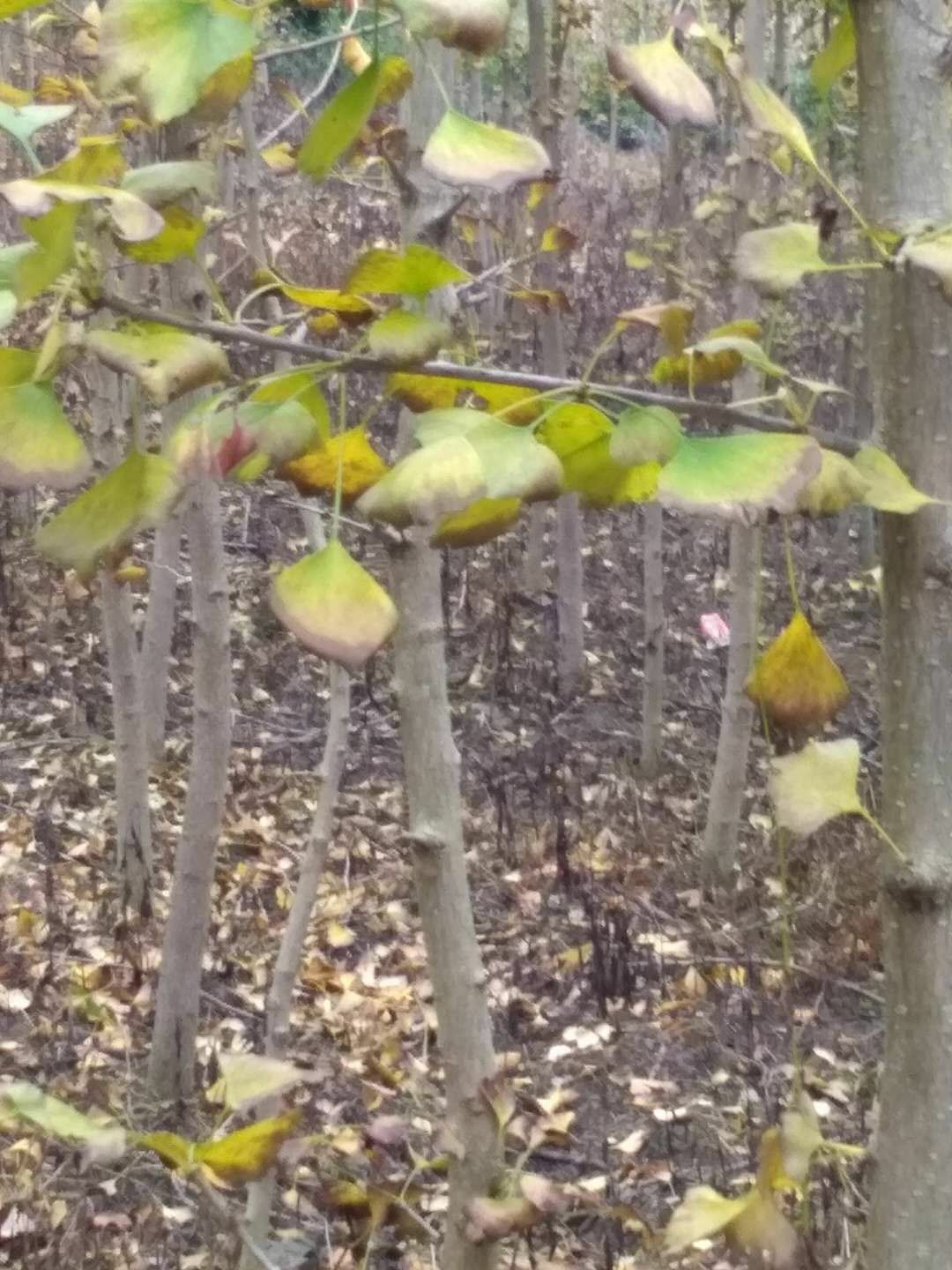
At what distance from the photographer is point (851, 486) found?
61 cm

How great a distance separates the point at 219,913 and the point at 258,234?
1804mm

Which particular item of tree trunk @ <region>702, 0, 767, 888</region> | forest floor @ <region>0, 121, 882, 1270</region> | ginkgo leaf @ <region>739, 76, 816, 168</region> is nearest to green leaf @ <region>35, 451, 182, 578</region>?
ginkgo leaf @ <region>739, 76, 816, 168</region>

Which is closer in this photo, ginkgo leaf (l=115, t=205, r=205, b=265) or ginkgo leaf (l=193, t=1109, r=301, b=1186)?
ginkgo leaf (l=115, t=205, r=205, b=265)

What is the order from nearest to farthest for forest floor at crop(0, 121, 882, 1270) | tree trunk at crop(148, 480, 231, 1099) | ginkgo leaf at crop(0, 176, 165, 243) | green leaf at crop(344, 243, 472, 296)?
ginkgo leaf at crop(0, 176, 165, 243), green leaf at crop(344, 243, 472, 296), forest floor at crop(0, 121, 882, 1270), tree trunk at crop(148, 480, 231, 1099)

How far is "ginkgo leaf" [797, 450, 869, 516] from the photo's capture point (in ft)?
1.96

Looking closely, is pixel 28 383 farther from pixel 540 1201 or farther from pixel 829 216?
pixel 540 1201

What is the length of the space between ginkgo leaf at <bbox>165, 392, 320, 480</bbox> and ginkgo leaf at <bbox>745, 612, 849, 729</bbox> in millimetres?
276

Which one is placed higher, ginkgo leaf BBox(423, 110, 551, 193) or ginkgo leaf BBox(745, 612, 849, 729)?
ginkgo leaf BBox(423, 110, 551, 193)

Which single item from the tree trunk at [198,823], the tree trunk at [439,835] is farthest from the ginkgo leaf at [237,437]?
the tree trunk at [198,823]

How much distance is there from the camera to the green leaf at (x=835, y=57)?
835mm

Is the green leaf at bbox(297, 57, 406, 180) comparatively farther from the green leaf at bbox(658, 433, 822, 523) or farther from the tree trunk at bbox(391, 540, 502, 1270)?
the tree trunk at bbox(391, 540, 502, 1270)

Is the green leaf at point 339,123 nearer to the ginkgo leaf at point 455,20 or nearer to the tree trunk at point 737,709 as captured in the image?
the ginkgo leaf at point 455,20

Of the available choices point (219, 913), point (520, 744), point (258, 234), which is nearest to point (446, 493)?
point (258, 234)

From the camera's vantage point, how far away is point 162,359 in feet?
1.98
